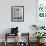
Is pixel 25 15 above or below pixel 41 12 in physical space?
below

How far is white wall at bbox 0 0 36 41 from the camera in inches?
256

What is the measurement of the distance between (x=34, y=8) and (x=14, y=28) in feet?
4.12

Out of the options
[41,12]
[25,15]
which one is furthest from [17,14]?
[41,12]

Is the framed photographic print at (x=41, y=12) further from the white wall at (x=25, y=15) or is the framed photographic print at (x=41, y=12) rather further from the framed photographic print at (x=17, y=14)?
the framed photographic print at (x=17, y=14)

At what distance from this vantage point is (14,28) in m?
6.35

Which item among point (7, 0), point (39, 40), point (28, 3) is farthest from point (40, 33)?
point (7, 0)

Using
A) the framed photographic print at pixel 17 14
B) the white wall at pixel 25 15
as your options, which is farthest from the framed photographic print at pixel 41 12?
the framed photographic print at pixel 17 14

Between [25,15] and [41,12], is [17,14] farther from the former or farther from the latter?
[41,12]

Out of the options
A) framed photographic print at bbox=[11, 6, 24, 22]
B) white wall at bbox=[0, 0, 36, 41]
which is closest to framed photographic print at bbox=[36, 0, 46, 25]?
white wall at bbox=[0, 0, 36, 41]

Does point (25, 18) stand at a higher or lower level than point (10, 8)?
lower

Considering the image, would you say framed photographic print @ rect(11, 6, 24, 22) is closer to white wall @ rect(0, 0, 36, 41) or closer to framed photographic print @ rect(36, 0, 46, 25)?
white wall @ rect(0, 0, 36, 41)

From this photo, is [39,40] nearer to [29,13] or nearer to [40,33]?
[40,33]

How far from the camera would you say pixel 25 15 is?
6.55 meters

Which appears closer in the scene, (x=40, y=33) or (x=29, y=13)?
(x=40, y=33)
